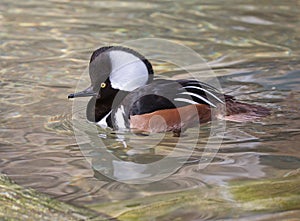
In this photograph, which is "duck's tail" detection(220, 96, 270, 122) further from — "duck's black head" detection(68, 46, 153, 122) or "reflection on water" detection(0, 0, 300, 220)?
"duck's black head" detection(68, 46, 153, 122)

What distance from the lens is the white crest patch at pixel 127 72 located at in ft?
17.0

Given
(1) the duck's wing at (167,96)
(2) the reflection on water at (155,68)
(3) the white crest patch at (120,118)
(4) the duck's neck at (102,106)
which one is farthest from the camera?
(4) the duck's neck at (102,106)

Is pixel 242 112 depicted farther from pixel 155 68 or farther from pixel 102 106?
pixel 155 68

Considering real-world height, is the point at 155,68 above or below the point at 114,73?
below

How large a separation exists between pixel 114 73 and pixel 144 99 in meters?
0.42

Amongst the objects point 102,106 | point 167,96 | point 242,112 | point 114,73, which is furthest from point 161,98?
point 242,112

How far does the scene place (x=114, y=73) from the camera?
526 cm

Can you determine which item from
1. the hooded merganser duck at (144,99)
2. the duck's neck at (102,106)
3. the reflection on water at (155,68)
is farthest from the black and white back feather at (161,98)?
the reflection on water at (155,68)

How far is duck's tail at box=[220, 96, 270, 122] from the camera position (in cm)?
530

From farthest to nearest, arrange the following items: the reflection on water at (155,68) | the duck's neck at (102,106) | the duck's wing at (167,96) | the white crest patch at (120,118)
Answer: the duck's neck at (102,106) < the white crest patch at (120,118) < the duck's wing at (167,96) < the reflection on water at (155,68)

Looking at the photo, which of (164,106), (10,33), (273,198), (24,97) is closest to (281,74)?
(164,106)

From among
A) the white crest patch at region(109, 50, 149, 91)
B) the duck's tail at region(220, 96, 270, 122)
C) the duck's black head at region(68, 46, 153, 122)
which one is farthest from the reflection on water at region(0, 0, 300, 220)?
the white crest patch at region(109, 50, 149, 91)

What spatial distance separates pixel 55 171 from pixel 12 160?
0.38 metres

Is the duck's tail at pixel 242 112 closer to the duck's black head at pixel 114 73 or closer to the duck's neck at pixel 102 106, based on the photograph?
the duck's black head at pixel 114 73
